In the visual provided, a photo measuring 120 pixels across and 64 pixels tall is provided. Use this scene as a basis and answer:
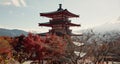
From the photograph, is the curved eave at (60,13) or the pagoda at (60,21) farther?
the curved eave at (60,13)

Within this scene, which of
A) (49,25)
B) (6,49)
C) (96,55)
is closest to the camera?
(96,55)

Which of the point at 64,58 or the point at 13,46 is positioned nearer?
the point at 64,58

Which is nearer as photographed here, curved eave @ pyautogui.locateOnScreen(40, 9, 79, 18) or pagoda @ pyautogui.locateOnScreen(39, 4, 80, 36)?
pagoda @ pyautogui.locateOnScreen(39, 4, 80, 36)

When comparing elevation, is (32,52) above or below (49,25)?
below

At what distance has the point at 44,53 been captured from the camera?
45.0 meters

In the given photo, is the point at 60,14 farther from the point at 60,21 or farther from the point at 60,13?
the point at 60,21

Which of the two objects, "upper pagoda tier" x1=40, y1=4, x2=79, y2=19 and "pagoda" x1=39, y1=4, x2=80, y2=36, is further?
"upper pagoda tier" x1=40, y1=4, x2=79, y2=19

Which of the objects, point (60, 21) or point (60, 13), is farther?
point (60, 13)

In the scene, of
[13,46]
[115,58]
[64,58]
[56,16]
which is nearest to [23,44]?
[13,46]

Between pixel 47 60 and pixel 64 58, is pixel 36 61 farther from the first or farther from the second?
pixel 64 58

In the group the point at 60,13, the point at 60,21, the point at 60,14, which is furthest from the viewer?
the point at 60,14

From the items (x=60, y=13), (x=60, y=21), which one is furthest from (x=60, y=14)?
(x=60, y=21)

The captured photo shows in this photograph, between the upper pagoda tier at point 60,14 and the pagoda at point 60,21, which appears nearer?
the pagoda at point 60,21

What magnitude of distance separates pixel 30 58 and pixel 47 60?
11.4 ft
